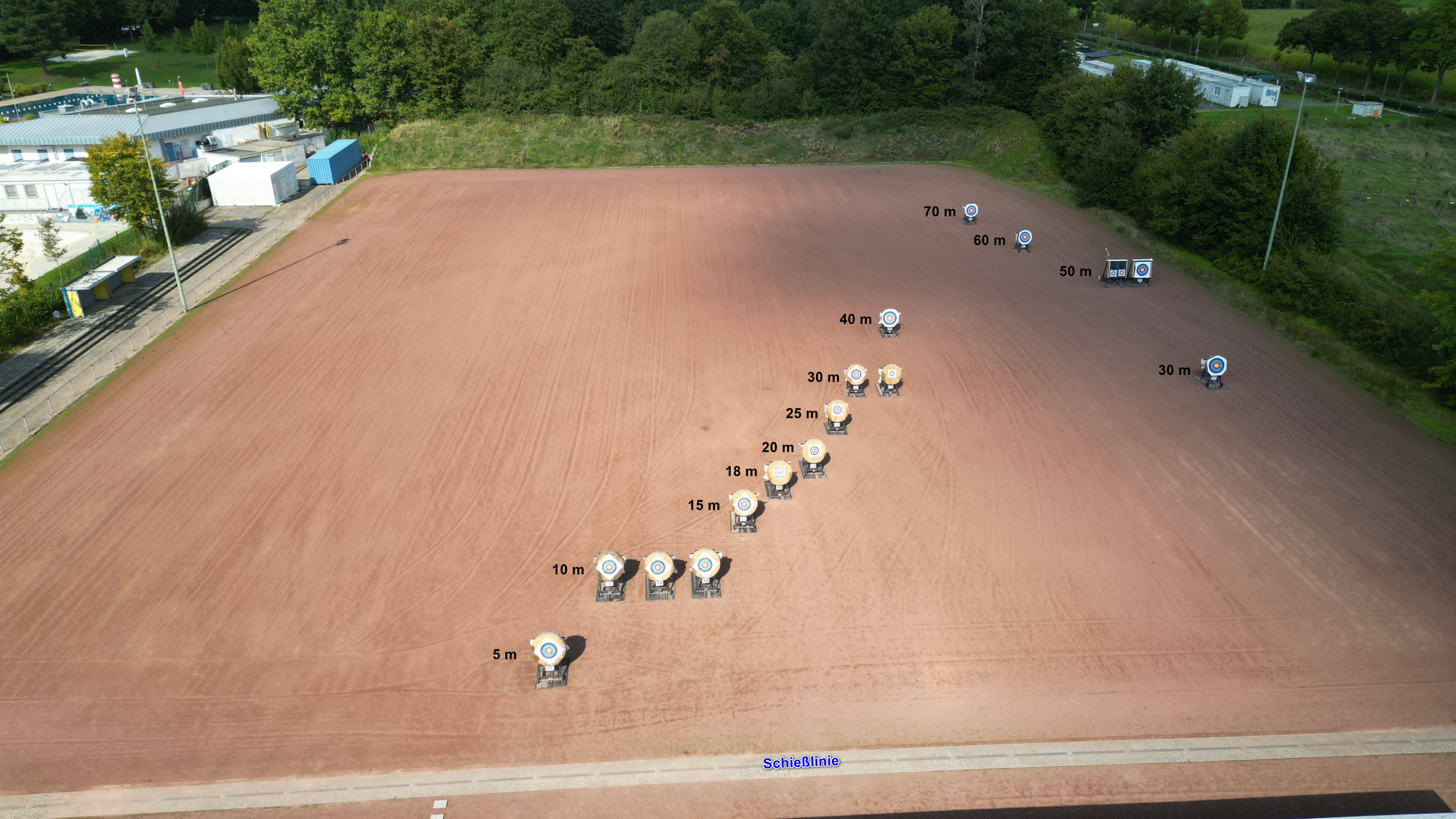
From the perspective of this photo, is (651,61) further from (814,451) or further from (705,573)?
(705,573)

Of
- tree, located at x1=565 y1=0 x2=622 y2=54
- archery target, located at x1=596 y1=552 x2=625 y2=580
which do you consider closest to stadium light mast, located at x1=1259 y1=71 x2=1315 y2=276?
archery target, located at x1=596 y1=552 x2=625 y2=580

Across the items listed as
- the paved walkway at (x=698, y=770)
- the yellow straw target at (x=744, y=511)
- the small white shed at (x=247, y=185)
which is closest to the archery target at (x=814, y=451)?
the yellow straw target at (x=744, y=511)

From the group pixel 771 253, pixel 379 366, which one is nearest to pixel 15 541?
pixel 379 366

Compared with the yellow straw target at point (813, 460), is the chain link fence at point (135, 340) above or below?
above

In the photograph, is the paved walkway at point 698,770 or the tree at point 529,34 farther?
the tree at point 529,34

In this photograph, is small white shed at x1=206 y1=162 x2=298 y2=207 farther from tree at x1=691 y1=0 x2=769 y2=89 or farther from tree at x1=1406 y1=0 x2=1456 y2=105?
tree at x1=1406 y1=0 x2=1456 y2=105


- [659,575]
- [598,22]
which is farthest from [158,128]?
[659,575]

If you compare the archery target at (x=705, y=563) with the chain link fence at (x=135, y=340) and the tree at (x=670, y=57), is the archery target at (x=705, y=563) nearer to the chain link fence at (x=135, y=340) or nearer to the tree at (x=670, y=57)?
the chain link fence at (x=135, y=340)
